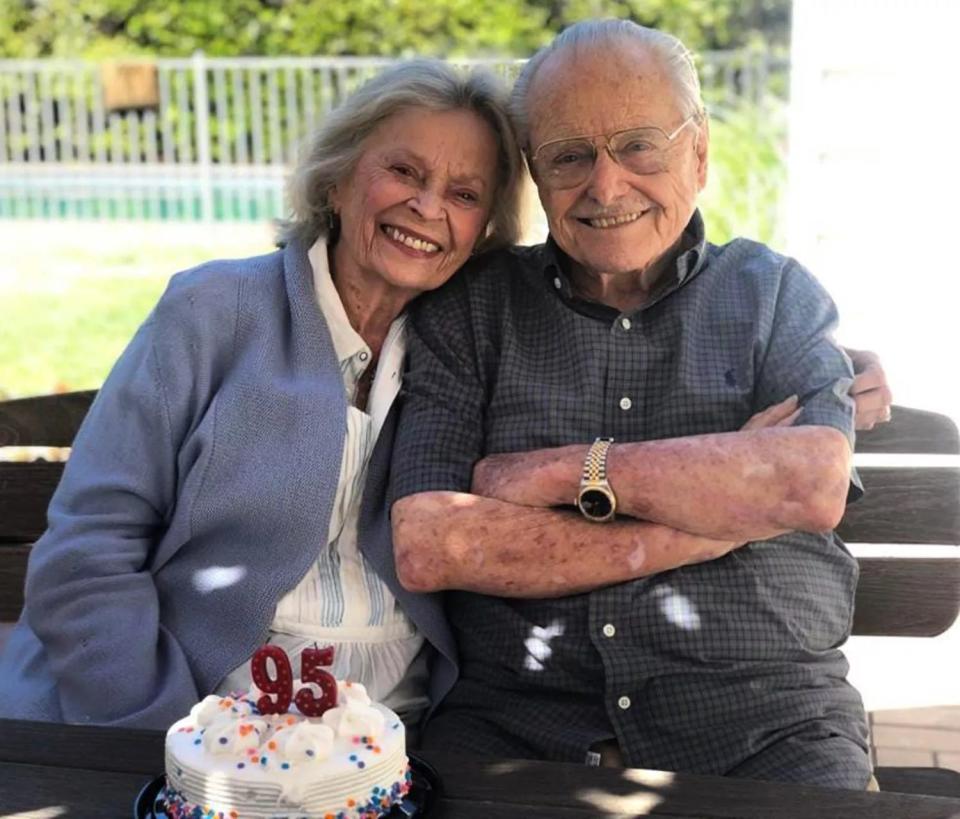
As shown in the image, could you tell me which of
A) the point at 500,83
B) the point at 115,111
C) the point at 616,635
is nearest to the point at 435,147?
the point at 500,83

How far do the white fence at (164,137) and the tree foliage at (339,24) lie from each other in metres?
2.30

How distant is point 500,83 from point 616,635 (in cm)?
104

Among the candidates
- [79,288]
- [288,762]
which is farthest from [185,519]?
[79,288]

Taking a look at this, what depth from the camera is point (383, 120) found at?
2623 millimetres

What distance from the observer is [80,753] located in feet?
6.17

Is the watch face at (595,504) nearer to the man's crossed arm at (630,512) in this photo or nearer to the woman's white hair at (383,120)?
the man's crossed arm at (630,512)

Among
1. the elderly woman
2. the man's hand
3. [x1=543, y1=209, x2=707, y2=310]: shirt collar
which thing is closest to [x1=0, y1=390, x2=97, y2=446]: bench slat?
the elderly woman

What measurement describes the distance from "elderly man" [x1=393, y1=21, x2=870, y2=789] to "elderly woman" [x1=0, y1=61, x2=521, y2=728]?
11cm

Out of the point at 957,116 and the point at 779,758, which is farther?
the point at 957,116

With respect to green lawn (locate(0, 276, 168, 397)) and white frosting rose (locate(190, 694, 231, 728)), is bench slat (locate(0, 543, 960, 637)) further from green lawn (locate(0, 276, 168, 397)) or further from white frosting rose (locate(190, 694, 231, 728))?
green lawn (locate(0, 276, 168, 397))

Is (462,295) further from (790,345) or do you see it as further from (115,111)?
(115,111)

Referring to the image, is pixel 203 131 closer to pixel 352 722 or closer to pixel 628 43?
pixel 628 43

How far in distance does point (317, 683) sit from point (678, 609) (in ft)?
2.73

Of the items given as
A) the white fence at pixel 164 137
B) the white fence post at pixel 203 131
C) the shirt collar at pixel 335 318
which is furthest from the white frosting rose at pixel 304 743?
the white fence post at pixel 203 131
